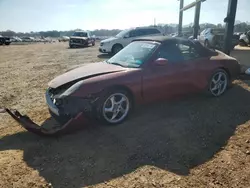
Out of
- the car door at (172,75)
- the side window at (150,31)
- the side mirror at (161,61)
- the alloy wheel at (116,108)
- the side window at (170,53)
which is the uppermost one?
the side window at (150,31)

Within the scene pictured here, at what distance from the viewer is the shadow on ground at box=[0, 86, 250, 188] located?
10.0 ft

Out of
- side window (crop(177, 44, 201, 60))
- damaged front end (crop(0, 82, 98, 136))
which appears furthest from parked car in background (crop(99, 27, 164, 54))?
damaged front end (crop(0, 82, 98, 136))

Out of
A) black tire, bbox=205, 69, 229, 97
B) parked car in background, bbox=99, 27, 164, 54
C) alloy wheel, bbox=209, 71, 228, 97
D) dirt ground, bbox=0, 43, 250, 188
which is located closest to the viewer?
dirt ground, bbox=0, 43, 250, 188

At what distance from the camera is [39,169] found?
10.1 feet

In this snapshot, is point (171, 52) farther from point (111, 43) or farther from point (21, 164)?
point (111, 43)

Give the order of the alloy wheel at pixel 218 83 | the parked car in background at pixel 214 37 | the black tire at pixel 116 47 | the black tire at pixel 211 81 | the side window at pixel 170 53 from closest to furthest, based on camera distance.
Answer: the side window at pixel 170 53 → the black tire at pixel 211 81 → the alloy wheel at pixel 218 83 → the black tire at pixel 116 47 → the parked car in background at pixel 214 37

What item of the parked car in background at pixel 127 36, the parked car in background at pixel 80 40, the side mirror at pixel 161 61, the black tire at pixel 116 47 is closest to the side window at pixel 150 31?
the parked car in background at pixel 127 36

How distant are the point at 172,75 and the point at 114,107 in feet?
4.56

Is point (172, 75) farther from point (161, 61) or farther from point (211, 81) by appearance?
point (211, 81)

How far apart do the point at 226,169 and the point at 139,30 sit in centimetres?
1294

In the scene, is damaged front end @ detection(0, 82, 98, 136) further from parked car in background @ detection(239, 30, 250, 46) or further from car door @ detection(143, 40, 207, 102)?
parked car in background @ detection(239, 30, 250, 46)

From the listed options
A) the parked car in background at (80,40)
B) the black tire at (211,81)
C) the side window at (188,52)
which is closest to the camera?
the side window at (188,52)

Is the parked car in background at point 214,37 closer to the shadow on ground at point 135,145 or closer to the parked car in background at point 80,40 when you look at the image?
the parked car in background at point 80,40

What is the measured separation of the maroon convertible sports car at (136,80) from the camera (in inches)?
154
